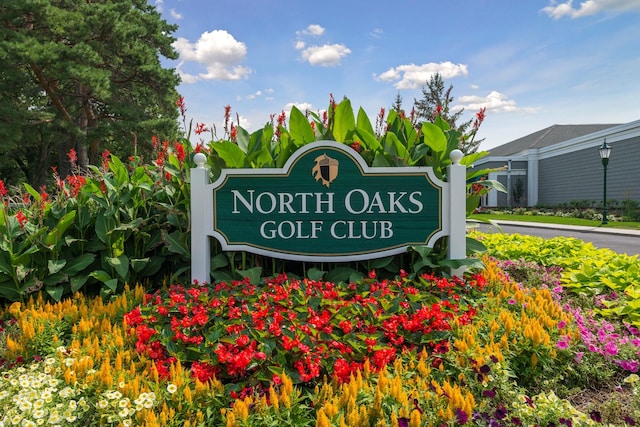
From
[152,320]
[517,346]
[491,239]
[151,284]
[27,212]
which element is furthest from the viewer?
[491,239]

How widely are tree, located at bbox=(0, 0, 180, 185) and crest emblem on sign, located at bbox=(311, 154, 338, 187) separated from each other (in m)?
14.6

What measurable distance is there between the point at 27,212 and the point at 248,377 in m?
2.75

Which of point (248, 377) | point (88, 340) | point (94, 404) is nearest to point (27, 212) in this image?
point (88, 340)

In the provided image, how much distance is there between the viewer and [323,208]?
10.1 ft

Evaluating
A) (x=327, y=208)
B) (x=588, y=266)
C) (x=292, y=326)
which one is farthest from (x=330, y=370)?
(x=588, y=266)

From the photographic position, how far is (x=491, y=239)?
5.31 meters

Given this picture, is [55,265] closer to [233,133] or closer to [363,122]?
[233,133]

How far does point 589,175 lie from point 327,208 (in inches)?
1112

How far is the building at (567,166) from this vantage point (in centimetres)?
2203

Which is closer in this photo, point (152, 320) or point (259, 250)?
point (152, 320)

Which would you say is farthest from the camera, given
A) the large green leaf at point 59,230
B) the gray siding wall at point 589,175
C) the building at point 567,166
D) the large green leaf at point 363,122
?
the building at point 567,166

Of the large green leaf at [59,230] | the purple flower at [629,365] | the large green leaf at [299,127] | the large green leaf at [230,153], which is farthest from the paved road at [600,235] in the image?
the large green leaf at [59,230]

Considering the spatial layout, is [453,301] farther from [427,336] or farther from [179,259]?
[179,259]

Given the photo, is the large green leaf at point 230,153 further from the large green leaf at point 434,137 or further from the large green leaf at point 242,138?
the large green leaf at point 434,137
